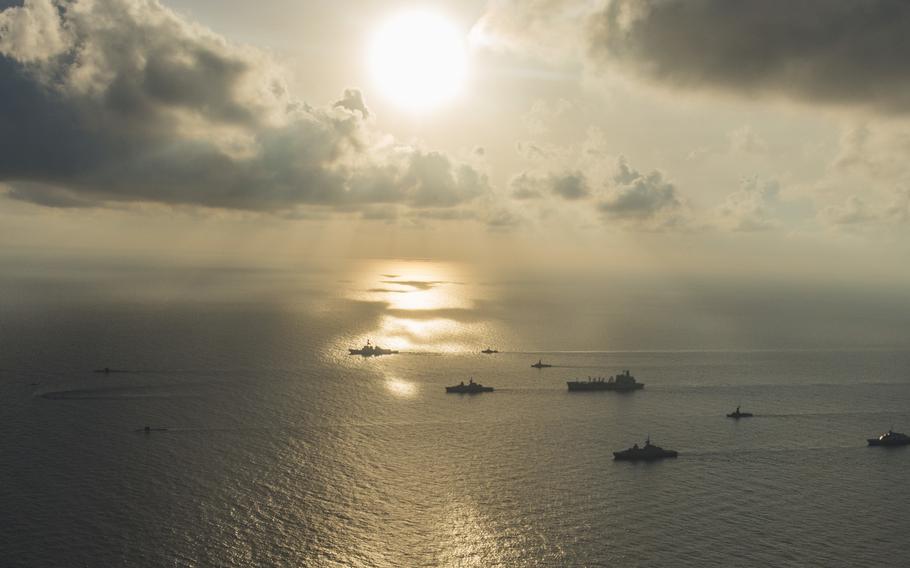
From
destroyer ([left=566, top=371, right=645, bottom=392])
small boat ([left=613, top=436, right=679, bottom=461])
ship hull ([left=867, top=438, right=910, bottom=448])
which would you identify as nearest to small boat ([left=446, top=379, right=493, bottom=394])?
destroyer ([left=566, top=371, right=645, bottom=392])

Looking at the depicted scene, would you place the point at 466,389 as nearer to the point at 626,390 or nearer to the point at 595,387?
the point at 595,387

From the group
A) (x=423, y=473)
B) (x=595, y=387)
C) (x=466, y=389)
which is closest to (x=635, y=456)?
(x=423, y=473)

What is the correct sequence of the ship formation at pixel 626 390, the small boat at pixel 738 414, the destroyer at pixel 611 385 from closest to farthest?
the ship formation at pixel 626 390, the small boat at pixel 738 414, the destroyer at pixel 611 385

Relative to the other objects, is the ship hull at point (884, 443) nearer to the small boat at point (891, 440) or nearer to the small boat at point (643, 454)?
the small boat at point (891, 440)

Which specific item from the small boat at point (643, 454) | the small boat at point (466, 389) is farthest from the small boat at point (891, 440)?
the small boat at point (466, 389)

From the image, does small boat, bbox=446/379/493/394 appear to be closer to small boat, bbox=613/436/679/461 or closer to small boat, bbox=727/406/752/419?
small boat, bbox=613/436/679/461

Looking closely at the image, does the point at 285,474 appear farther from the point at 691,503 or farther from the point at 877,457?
the point at 877,457

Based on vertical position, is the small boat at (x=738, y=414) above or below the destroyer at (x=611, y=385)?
below
